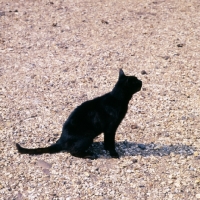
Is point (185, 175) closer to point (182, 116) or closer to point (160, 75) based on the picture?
point (182, 116)

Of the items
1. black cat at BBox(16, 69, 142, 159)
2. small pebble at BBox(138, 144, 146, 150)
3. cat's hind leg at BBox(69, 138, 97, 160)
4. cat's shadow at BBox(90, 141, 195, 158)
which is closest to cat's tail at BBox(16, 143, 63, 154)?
black cat at BBox(16, 69, 142, 159)

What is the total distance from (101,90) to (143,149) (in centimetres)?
209

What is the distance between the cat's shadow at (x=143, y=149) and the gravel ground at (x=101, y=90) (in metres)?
0.02

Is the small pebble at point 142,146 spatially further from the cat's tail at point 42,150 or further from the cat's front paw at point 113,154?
the cat's tail at point 42,150

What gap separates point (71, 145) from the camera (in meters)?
5.86

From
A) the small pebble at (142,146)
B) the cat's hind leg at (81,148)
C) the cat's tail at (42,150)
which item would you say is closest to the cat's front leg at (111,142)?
the cat's hind leg at (81,148)

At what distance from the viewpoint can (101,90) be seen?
26.4ft

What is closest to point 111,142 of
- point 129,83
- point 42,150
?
point 129,83

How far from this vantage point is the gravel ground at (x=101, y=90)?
5543 mm

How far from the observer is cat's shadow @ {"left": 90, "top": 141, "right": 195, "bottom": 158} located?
243 inches

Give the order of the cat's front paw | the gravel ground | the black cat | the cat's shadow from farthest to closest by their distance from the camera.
→ 1. the cat's shadow
2. the cat's front paw
3. the black cat
4. the gravel ground

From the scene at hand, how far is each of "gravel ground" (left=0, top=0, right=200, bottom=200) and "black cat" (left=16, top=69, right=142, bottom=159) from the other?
0.52 feet

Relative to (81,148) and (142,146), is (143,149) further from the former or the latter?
(81,148)

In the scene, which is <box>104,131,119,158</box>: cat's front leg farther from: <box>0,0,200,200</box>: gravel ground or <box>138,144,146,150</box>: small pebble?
<box>138,144,146,150</box>: small pebble
